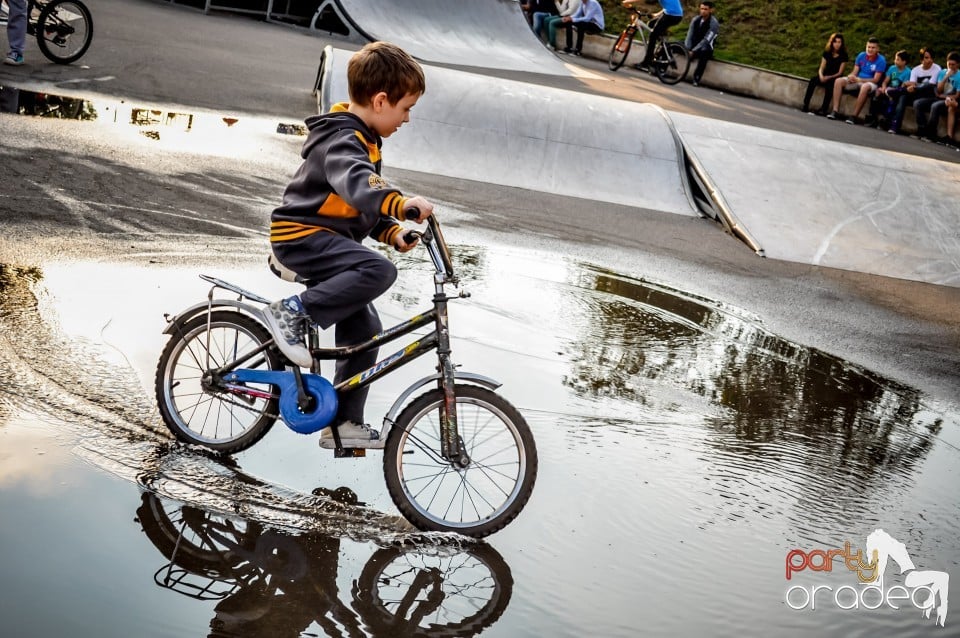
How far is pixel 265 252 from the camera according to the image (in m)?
7.26

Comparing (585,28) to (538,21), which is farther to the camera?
(538,21)

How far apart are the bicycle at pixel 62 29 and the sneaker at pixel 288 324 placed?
10261 millimetres

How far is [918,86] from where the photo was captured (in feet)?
74.8

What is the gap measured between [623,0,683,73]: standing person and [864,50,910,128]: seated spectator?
5236mm

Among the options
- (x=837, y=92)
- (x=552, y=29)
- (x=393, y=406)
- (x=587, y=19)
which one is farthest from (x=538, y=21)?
(x=393, y=406)

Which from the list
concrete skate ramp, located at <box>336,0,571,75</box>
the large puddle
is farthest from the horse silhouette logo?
concrete skate ramp, located at <box>336,0,571,75</box>

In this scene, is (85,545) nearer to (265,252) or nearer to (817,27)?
(265,252)

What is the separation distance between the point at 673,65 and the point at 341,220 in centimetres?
2274

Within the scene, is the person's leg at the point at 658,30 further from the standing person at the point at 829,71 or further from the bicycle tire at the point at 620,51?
the standing person at the point at 829,71

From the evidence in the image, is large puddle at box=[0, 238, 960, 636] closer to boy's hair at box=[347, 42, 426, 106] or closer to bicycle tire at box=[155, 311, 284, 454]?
bicycle tire at box=[155, 311, 284, 454]

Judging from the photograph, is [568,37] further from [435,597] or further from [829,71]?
Result: [435,597]

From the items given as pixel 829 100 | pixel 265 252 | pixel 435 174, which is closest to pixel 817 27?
pixel 829 100

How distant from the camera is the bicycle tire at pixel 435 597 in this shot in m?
3.36

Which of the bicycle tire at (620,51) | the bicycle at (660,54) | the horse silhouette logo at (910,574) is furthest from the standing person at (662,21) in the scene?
the horse silhouette logo at (910,574)
